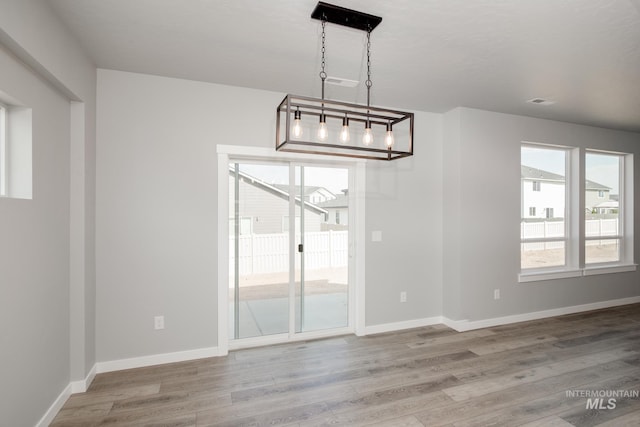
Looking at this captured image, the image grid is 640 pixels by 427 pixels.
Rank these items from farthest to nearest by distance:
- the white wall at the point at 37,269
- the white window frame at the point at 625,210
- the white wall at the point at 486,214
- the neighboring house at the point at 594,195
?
1. the white window frame at the point at 625,210
2. the neighboring house at the point at 594,195
3. the white wall at the point at 486,214
4. the white wall at the point at 37,269

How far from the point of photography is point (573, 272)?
4.72 m

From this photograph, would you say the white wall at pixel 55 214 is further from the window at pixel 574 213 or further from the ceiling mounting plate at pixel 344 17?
the window at pixel 574 213

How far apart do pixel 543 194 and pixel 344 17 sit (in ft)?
13.2

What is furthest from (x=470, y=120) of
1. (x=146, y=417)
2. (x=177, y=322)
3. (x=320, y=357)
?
(x=146, y=417)

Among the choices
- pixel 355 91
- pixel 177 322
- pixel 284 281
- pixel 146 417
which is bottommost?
pixel 146 417

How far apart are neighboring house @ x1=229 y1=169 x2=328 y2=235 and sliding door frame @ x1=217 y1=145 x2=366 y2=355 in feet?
0.67

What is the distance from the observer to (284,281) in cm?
372

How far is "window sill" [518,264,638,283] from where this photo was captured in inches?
174

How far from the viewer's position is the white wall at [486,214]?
13.3 feet

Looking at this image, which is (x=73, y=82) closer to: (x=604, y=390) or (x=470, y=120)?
(x=470, y=120)

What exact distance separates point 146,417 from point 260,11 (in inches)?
110

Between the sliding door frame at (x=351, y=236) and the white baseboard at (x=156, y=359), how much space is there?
133 millimetres

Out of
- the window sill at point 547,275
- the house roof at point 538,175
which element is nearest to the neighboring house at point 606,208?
the house roof at point 538,175

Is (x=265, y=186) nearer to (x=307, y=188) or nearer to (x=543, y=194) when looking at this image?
(x=307, y=188)
